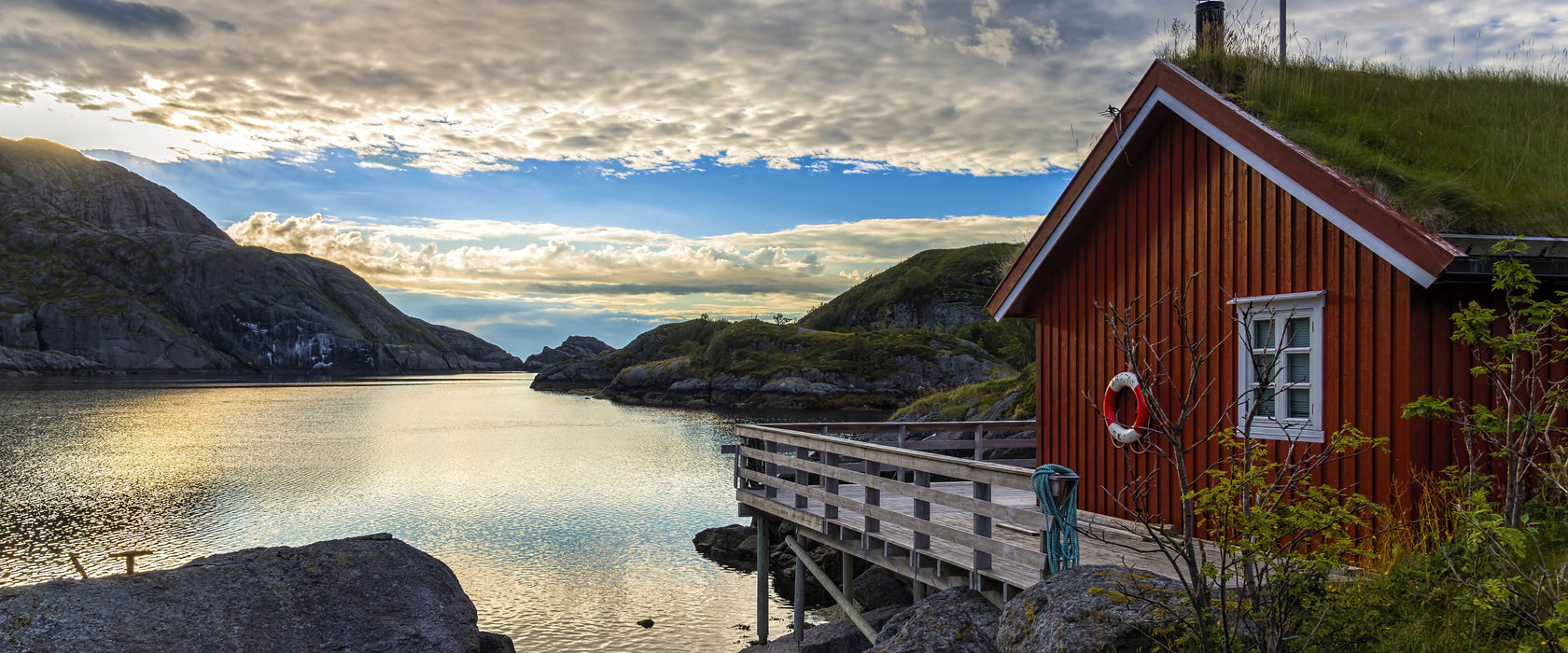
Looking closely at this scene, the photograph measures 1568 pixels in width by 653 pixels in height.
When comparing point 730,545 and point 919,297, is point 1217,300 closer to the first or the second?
point 730,545

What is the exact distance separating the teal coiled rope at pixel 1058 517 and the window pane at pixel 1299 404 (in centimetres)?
320

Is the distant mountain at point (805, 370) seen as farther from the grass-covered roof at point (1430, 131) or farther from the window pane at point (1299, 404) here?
the window pane at point (1299, 404)

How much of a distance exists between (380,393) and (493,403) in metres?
25.1

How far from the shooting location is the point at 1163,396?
1038cm

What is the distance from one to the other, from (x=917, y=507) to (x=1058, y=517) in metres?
2.57

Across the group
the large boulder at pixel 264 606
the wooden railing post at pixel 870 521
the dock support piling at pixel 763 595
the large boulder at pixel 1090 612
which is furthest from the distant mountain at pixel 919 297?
the large boulder at pixel 1090 612

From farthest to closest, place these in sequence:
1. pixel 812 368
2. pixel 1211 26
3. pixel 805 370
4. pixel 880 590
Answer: pixel 812 368 → pixel 805 370 → pixel 880 590 → pixel 1211 26

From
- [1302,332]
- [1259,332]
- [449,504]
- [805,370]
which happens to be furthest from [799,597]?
[805,370]

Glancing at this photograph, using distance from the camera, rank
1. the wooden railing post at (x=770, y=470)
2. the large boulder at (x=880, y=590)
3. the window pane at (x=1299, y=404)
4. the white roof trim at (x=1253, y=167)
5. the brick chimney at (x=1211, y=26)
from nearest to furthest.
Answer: the white roof trim at (x=1253, y=167)
the window pane at (x=1299, y=404)
the brick chimney at (x=1211, y=26)
the wooden railing post at (x=770, y=470)
the large boulder at (x=880, y=590)

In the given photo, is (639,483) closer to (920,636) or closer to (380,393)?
(920,636)

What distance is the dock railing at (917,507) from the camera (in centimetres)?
827

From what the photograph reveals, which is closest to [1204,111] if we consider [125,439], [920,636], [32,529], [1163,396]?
[1163,396]

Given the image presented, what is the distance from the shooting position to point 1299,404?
895 centimetres

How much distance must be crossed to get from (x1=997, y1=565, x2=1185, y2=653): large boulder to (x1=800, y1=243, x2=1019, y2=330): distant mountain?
139697 mm
